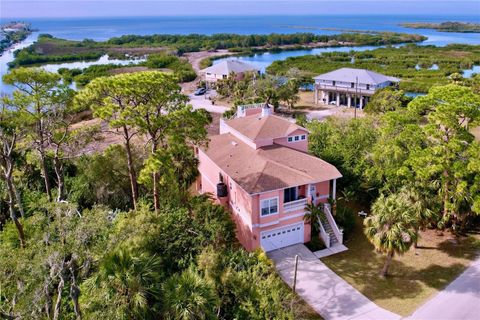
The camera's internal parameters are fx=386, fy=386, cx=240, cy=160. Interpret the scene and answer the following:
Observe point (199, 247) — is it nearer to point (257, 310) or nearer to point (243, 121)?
point (257, 310)

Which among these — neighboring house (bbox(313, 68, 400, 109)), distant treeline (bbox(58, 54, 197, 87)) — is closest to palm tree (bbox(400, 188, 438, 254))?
neighboring house (bbox(313, 68, 400, 109))

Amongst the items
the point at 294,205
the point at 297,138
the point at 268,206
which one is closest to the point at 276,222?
the point at 268,206

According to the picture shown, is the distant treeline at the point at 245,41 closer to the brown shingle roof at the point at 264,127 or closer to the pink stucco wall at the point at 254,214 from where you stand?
the brown shingle roof at the point at 264,127

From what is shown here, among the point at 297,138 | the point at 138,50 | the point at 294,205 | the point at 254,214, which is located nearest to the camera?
the point at 254,214

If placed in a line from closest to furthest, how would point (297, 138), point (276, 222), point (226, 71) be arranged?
1. point (276, 222)
2. point (297, 138)
3. point (226, 71)

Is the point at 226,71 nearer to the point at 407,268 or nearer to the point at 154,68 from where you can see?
the point at 154,68

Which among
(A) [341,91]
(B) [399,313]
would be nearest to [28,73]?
(B) [399,313]

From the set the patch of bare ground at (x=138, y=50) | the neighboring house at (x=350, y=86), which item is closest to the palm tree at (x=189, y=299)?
the neighboring house at (x=350, y=86)
